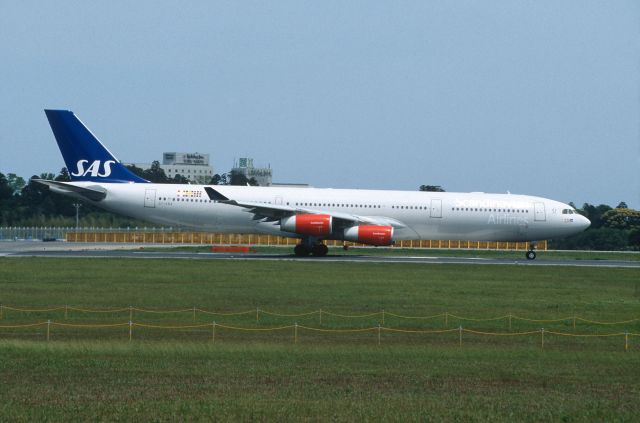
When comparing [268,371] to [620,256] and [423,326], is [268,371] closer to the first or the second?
[423,326]

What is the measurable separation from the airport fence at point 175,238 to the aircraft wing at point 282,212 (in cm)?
1455

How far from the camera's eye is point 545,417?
16.5 metres

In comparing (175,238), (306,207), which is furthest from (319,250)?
(175,238)

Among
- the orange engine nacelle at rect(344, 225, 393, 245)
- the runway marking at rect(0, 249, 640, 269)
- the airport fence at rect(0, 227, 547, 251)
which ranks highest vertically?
the orange engine nacelle at rect(344, 225, 393, 245)

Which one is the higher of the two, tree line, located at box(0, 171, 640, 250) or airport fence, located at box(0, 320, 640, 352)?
tree line, located at box(0, 171, 640, 250)

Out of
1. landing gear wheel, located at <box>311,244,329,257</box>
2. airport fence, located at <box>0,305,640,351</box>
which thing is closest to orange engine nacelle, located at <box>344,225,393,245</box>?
landing gear wheel, located at <box>311,244,329,257</box>

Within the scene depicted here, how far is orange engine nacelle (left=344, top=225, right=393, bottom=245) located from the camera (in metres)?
54.9

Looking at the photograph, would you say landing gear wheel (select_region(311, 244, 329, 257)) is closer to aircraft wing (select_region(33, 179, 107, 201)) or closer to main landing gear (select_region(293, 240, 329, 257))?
main landing gear (select_region(293, 240, 329, 257))

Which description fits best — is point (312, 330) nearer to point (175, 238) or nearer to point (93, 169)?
point (93, 169)

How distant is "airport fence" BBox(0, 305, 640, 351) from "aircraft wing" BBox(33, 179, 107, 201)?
26030mm

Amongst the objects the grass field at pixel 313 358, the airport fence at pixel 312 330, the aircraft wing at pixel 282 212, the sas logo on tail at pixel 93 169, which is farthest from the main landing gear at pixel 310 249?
the airport fence at pixel 312 330

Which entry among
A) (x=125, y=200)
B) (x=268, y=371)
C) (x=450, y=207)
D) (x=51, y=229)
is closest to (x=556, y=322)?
(x=268, y=371)

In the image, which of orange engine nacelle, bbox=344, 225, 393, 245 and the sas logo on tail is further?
the sas logo on tail

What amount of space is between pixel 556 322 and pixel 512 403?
14.2m
